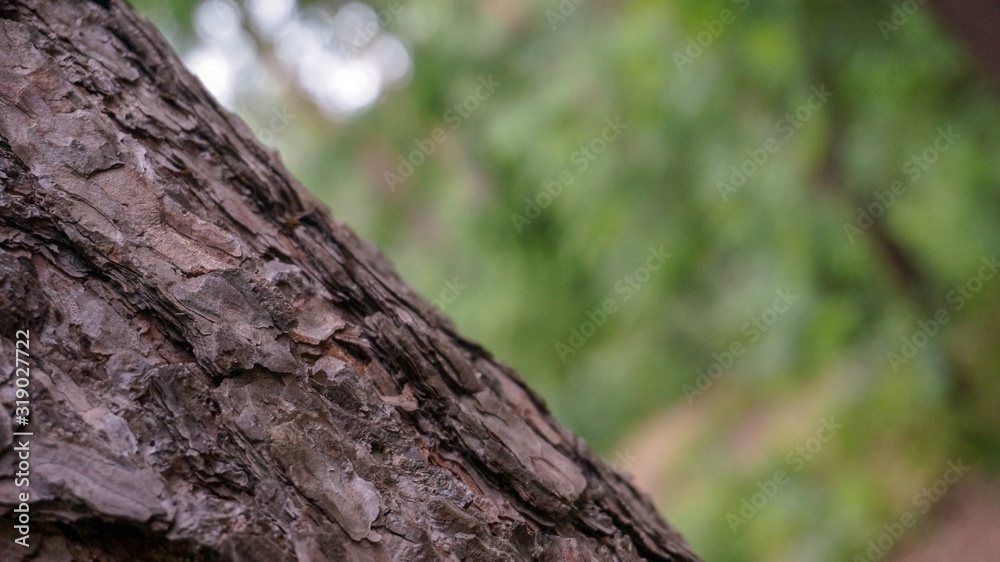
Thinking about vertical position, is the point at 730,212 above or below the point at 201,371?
above

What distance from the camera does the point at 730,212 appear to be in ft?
12.6

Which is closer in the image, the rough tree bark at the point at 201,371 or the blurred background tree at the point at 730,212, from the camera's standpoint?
the rough tree bark at the point at 201,371

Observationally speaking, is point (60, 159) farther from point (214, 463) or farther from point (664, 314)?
point (664, 314)

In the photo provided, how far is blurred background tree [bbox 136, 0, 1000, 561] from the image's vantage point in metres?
3.55

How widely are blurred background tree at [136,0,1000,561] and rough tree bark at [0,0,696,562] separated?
9.42 ft

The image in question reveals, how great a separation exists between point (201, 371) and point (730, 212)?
3357mm

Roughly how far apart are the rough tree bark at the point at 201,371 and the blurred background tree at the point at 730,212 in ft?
9.42

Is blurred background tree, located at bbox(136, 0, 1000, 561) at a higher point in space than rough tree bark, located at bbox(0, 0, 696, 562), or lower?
higher

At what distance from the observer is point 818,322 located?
361 cm

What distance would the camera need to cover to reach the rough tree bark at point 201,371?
31.5 inches

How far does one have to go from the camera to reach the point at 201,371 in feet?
2.89

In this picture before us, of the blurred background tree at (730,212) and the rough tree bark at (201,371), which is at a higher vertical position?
the blurred background tree at (730,212)

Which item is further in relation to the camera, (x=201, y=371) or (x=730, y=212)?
(x=730, y=212)

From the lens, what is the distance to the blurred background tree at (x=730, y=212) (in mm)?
3555
